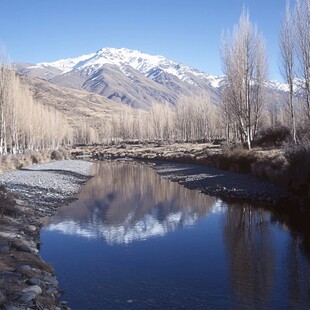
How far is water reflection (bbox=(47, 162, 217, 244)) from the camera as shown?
16.0 m

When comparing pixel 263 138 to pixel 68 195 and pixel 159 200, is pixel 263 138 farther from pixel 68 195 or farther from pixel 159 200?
pixel 68 195

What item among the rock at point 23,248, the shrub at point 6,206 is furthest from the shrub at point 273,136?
the rock at point 23,248

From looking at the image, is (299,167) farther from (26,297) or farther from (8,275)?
(26,297)

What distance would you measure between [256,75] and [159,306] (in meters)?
33.1

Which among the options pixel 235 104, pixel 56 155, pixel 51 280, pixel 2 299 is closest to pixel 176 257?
pixel 51 280

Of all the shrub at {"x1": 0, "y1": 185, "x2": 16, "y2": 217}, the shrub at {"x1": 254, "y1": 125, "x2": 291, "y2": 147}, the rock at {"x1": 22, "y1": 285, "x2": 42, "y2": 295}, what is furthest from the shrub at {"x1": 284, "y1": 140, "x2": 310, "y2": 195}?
the shrub at {"x1": 254, "y1": 125, "x2": 291, "y2": 147}

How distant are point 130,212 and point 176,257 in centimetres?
768

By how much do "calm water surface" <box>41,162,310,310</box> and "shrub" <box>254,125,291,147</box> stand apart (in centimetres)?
1950

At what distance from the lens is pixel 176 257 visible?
1250cm

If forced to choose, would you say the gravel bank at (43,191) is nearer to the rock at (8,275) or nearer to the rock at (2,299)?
the rock at (8,275)

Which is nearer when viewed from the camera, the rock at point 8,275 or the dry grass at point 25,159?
the rock at point 8,275

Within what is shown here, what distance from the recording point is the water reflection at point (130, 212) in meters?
16.0

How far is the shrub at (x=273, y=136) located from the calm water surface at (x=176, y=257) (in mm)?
19503

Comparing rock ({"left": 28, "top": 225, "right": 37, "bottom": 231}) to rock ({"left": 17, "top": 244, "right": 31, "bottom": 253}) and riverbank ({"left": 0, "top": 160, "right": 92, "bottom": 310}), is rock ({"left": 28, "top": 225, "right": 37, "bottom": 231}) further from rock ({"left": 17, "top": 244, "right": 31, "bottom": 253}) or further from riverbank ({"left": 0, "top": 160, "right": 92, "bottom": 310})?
rock ({"left": 17, "top": 244, "right": 31, "bottom": 253})
